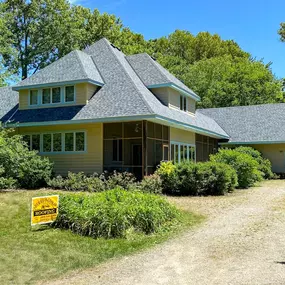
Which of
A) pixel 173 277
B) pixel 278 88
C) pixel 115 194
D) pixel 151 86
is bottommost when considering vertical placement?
pixel 173 277

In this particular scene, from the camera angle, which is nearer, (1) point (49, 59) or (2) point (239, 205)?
(2) point (239, 205)

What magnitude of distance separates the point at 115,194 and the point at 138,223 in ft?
6.18

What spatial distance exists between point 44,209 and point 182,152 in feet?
49.4

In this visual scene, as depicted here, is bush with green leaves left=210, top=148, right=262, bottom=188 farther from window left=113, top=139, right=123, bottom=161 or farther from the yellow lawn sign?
the yellow lawn sign

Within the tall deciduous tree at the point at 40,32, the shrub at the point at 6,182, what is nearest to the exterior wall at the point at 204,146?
the shrub at the point at 6,182

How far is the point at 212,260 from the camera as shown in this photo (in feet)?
22.2

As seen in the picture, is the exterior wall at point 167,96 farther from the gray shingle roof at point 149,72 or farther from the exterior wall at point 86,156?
the exterior wall at point 86,156

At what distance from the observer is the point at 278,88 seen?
4547 centimetres

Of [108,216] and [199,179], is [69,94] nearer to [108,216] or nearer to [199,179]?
[199,179]

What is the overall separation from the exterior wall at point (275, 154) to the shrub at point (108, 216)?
69.2 ft

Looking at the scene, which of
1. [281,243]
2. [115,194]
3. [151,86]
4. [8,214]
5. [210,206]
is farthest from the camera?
[151,86]

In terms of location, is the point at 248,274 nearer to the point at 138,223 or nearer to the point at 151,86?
the point at 138,223

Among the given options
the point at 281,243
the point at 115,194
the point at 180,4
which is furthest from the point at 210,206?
the point at 180,4

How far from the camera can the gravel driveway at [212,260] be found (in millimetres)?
5855
